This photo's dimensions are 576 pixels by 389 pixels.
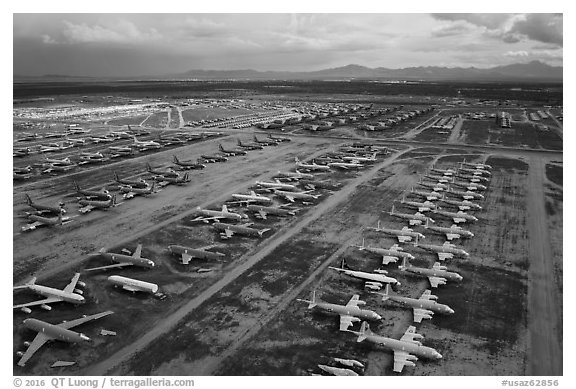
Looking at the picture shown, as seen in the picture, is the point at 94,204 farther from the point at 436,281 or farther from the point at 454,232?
the point at 454,232

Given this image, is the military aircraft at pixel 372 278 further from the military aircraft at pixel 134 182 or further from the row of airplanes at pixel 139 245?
the military aircraft at pixel 134 182

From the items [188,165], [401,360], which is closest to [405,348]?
[401,360]

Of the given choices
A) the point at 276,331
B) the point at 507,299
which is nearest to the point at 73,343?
the point at 276,331

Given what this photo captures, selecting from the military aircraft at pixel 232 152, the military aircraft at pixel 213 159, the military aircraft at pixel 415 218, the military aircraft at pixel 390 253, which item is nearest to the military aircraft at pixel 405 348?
the military aircraft at pixel 390 253

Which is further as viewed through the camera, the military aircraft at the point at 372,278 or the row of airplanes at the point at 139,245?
the military aircraft at the point at 372,278

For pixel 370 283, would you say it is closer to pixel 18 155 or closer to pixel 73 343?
pixel 73 343

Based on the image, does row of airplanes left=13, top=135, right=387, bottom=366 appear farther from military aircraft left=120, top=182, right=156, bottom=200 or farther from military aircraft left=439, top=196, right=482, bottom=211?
military aircraft left=439, top=196, right=482, bottom=211
